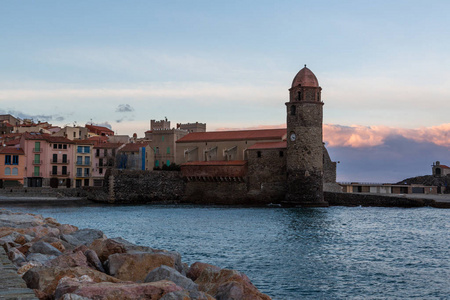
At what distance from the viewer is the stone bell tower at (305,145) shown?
40906mm

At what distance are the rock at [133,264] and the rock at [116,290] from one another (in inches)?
86.6

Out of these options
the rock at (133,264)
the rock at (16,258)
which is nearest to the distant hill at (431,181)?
the rock at (133,264)

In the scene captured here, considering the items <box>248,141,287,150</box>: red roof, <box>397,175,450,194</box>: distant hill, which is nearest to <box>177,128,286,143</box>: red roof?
<box>248,141,287,150</box>: red roof

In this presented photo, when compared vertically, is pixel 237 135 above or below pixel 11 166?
above

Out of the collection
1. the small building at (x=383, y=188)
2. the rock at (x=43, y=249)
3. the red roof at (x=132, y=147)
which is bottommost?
the rock at (x=43, y=249)

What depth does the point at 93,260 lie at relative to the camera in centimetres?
908

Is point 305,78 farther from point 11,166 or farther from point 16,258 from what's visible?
point 16,258

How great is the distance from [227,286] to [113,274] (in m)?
2.22

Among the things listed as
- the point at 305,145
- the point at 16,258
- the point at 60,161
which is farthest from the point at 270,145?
the point at 16,258

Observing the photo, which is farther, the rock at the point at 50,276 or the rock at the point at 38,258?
the rock at the point at 38,258

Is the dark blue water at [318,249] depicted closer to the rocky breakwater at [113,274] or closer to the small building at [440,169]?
the rocky breakwater at [113,274]

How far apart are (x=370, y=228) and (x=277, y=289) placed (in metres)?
14.5

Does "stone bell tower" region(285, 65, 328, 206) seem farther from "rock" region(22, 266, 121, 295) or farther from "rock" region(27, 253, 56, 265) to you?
"rock" region(22, 266, 121, 295)

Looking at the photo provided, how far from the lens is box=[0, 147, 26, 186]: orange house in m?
47.8
